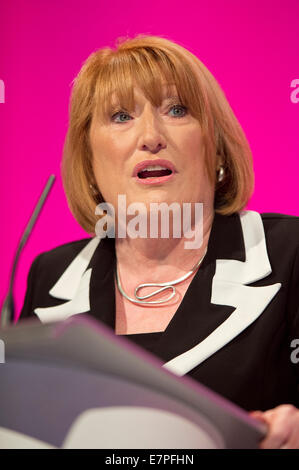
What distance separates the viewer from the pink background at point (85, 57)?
1.34 metres

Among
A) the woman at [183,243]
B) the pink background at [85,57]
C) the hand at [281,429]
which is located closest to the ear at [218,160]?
the woman at [183,243]

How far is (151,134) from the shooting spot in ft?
3.56

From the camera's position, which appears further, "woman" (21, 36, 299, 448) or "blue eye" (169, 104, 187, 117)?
"blue eye" (169, 104, 187, 117)

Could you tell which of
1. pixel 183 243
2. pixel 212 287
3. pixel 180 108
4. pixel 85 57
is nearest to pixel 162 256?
pixel 183 243

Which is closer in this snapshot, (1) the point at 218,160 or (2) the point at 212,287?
(2) the point at 212,287

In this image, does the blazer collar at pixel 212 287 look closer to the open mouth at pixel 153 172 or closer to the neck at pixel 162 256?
the neck at pixel 162 256

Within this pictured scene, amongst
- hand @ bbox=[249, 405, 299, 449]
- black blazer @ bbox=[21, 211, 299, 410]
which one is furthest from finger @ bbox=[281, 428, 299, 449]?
black blazer @ bbox=[21, 211, 299, 410]

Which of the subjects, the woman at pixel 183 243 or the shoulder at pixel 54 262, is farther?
the shoulder at pixel 54 262

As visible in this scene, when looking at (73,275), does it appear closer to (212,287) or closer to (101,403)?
(212,287)

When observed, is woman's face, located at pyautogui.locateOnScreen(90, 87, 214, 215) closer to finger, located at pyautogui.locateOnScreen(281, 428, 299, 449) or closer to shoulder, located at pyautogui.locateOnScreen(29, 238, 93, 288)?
shoulder, located at pyautogui.locateOnScreen(29, 238, 93, 288)

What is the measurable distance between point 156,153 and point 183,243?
197 millimetres

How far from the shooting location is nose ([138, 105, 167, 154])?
1.08 meters

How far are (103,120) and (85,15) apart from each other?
17.1 inches

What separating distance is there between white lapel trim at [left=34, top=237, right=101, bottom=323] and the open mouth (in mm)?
270
